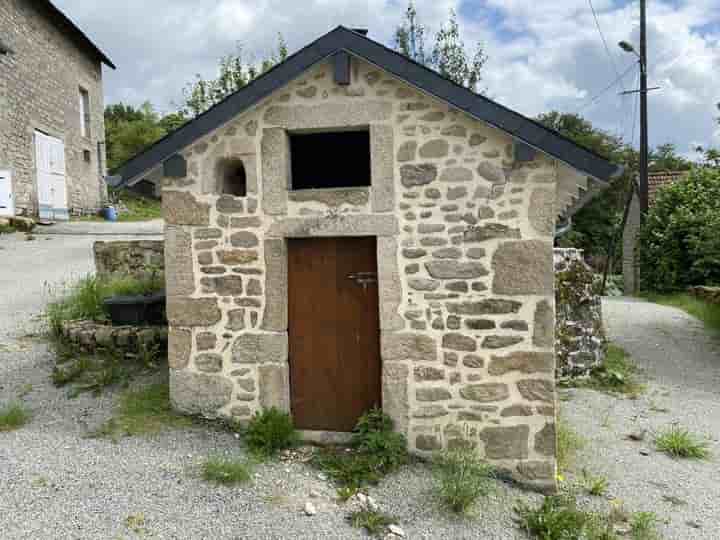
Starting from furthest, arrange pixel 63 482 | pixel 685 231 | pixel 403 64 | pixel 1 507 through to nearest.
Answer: pixel 685 231
pixel 403 64
pixel 63 482
pixel 1 507

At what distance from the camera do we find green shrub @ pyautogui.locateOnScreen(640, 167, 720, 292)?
1469 cm

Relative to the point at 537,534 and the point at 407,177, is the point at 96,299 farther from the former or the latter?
the point at 537,534

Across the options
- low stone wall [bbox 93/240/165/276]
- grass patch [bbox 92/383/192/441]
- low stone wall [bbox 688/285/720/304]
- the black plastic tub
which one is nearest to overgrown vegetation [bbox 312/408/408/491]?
grass patch [bbox 92/383/192/441]

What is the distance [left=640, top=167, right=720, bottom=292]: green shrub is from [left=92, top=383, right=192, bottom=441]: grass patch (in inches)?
543

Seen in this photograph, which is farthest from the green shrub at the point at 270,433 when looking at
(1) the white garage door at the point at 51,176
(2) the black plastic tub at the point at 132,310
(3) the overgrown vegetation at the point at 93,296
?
(1) the white garage door at the point at 51,176

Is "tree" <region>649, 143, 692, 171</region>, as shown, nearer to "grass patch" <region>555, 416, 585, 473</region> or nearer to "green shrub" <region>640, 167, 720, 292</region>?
"green shrub" <region>640, 167, 720, 292</region>

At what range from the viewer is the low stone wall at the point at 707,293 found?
12805 mm

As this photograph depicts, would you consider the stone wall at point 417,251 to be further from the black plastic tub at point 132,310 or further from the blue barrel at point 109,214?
the blue barrel at point 109,214

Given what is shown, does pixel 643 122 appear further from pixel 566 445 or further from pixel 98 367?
pixel 98 367

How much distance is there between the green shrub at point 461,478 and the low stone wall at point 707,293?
10935mm

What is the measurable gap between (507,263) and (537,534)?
7.00 ft

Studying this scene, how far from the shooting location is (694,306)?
1314 centimetres

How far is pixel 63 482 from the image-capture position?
4.18 m

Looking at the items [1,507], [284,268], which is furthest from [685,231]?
[1,507]
